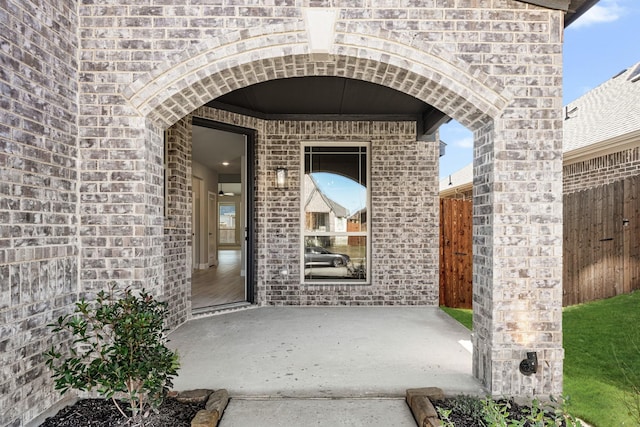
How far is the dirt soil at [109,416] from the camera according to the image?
254 cm

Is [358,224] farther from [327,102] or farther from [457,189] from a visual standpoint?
[457,189]

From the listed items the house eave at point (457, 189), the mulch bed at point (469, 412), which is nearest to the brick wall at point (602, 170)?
the house eave at point (457, 189)

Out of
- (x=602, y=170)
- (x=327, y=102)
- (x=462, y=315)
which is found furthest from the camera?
(x=602, y=170)

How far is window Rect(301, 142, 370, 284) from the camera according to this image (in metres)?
6.29

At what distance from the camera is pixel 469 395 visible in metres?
2.94

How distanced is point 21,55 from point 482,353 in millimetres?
4100

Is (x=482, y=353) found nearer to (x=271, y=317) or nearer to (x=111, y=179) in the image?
(x=271, y=317)

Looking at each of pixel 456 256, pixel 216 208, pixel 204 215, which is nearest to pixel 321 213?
pixel 456 256

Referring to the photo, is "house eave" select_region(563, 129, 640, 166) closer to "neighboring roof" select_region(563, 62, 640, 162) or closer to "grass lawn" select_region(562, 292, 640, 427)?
"neighboring roof" select_region(563, 62, 640, 162)

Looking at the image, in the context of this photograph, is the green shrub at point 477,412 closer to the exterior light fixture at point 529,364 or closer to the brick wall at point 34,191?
the exterior light fixture at point 529,364

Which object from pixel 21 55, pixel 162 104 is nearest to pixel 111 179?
pixel 162 104

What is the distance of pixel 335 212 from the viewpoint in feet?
20.9

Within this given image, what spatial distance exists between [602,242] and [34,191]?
706 centimetres

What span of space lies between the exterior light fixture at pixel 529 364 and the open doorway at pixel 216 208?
13.6 feet
